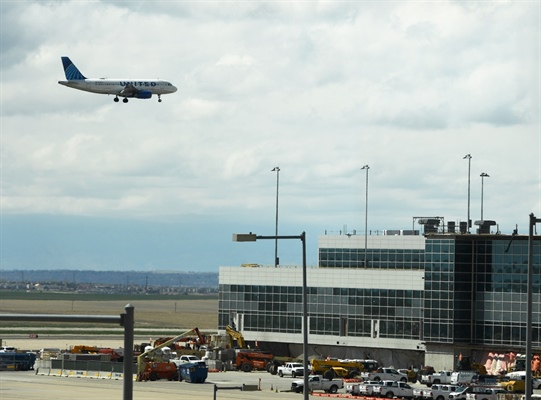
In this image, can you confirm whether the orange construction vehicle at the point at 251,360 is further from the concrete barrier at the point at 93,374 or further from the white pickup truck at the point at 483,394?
the white pickup truck at the point at 483,394

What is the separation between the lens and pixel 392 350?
13775cm

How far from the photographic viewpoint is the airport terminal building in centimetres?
12488

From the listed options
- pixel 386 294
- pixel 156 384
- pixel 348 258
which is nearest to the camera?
pixel 156 384

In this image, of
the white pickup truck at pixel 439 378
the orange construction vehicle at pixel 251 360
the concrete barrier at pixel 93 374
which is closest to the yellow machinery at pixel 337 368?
the white pickup truck at pixel 439 378

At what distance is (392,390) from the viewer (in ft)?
339

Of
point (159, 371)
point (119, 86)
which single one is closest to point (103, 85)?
point (119, 86)

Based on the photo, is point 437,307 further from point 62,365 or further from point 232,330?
point 62,365

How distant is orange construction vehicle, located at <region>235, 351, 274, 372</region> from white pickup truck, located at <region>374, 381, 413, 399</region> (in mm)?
32917

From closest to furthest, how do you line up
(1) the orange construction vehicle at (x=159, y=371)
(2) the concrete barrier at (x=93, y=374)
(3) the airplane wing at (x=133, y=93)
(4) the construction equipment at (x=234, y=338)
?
(2) the concrete barrier at (x=93, y=374) → (1) the orange construction vehicle at (x=159, y=371) → (4) the construction equipment at (x=234, y=338) → (3) the airplane wing at (x=133, y=93)

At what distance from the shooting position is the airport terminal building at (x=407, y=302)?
125 m

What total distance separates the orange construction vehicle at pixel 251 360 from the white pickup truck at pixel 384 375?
18442 millimetres

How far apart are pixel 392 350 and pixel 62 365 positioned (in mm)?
39691

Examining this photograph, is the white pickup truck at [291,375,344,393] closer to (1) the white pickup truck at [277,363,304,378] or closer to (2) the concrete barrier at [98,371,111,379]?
(1) the white pickup truck at [277,363,304,378]

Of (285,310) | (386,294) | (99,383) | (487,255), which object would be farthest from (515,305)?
(99,383)
